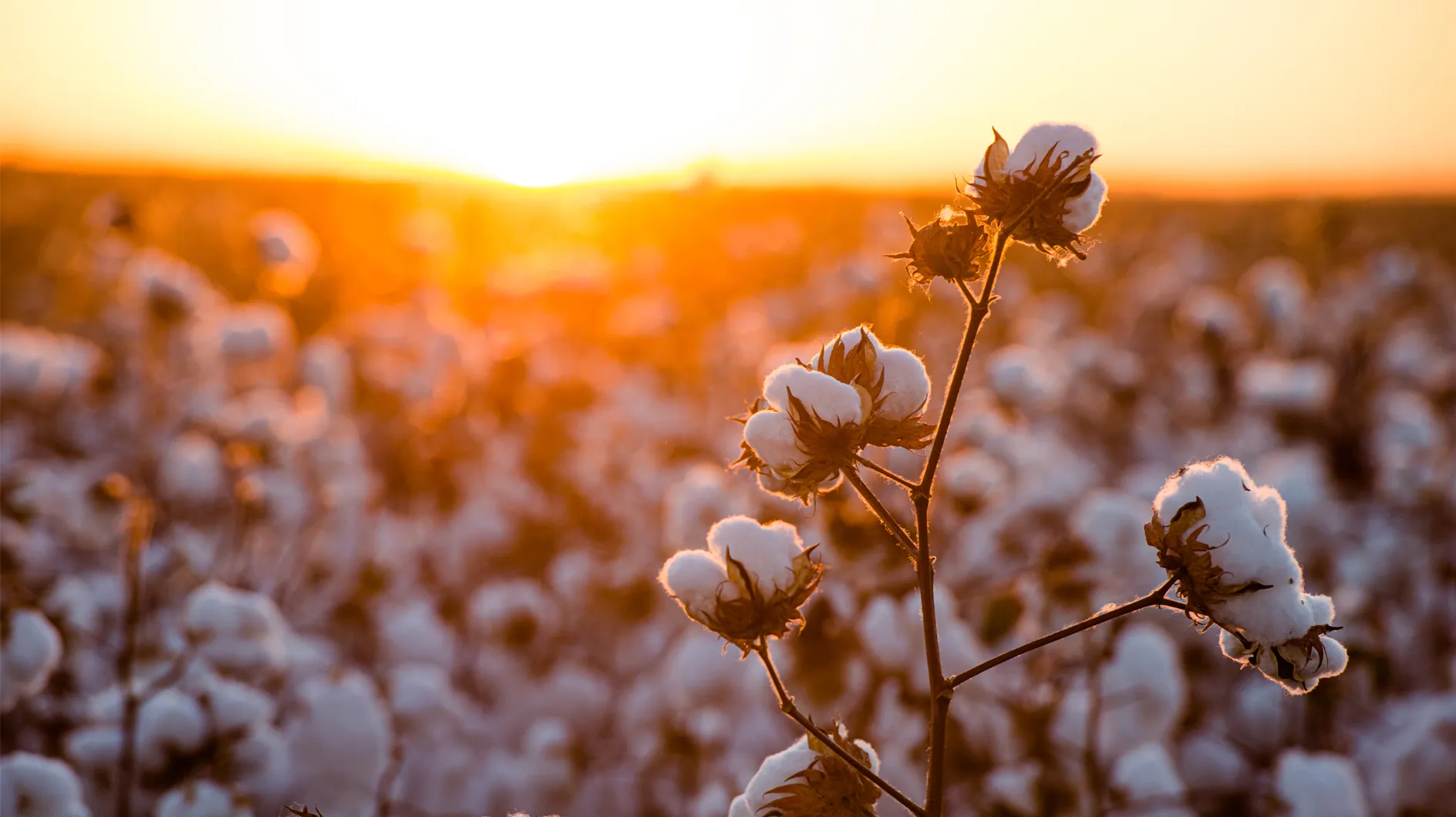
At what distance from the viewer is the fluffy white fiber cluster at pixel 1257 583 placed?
101 centimetres

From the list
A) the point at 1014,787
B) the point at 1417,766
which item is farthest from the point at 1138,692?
the point at 1417,766

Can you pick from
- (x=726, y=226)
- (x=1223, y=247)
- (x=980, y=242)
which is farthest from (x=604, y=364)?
(x=1223, y=247)

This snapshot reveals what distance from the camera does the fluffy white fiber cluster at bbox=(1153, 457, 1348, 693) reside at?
1013 millimetres

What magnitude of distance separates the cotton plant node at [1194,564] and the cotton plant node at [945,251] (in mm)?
355

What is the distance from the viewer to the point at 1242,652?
108 cm

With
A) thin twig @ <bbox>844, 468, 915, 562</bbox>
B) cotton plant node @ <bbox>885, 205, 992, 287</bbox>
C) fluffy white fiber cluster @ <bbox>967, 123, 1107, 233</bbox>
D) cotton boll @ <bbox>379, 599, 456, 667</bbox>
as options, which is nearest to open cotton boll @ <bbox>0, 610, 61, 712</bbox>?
thin twig @ <bbox>844, 468, 915, 562</bbox>

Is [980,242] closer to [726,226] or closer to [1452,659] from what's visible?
[1452,659]

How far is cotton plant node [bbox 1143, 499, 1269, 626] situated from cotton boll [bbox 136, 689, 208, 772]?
2210 mm

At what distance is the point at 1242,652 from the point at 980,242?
55cm

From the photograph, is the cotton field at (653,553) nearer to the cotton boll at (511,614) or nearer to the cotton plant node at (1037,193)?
the cotton boll at (511,614)

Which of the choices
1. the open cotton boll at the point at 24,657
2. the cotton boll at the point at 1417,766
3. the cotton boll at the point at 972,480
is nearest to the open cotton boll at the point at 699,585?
the open cotton boll at the point at 24,657

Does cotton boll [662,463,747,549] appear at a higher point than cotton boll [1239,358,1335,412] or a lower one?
lower

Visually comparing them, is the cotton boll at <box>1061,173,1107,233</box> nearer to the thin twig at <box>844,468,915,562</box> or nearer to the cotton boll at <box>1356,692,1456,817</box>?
the thin twig at <box>844,468,915,562</box>

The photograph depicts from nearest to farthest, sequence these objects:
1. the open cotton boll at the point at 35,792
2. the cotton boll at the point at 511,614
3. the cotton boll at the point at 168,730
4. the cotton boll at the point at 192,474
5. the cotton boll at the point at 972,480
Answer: the open cotton boll at the point at 35,792
the cotton boll at the point at 168,730
the cotton boll at the point at 972,480
the cotton boll at the point at 192,474
the cotton boll at the point at 511,614
